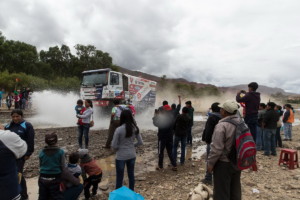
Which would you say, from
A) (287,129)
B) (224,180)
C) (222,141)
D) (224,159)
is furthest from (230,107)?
(287,129)

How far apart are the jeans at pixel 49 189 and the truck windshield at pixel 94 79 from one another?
1046 centimetres

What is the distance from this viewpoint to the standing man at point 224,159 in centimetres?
289

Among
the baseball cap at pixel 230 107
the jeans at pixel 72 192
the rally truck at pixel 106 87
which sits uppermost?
the rally truck at pixel 106 87

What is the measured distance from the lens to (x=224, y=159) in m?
2.94

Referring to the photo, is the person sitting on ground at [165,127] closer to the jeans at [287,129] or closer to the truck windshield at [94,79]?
the jeans at [287,129]

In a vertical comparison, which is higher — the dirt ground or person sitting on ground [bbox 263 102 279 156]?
person sitting on ground [bbox 263 102 279 156]

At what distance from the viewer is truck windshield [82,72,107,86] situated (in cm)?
1352

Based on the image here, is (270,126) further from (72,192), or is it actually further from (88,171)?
(72,192)

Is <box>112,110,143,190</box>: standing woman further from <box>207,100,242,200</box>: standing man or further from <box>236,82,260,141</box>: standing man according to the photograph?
<box>236,82,260,141</box>: standing man

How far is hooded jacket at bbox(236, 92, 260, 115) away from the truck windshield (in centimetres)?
900

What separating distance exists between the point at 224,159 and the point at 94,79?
1207 centimetres

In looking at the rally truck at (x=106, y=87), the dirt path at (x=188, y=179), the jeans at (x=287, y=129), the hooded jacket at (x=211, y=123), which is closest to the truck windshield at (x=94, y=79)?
the rally truck at (x=106, y=87)

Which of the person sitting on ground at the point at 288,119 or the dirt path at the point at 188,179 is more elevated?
the person sitting on ground at the point at 288,119

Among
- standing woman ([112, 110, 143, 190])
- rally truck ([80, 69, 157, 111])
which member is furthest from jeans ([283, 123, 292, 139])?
standing woman ([112, 110, 143, 190])
